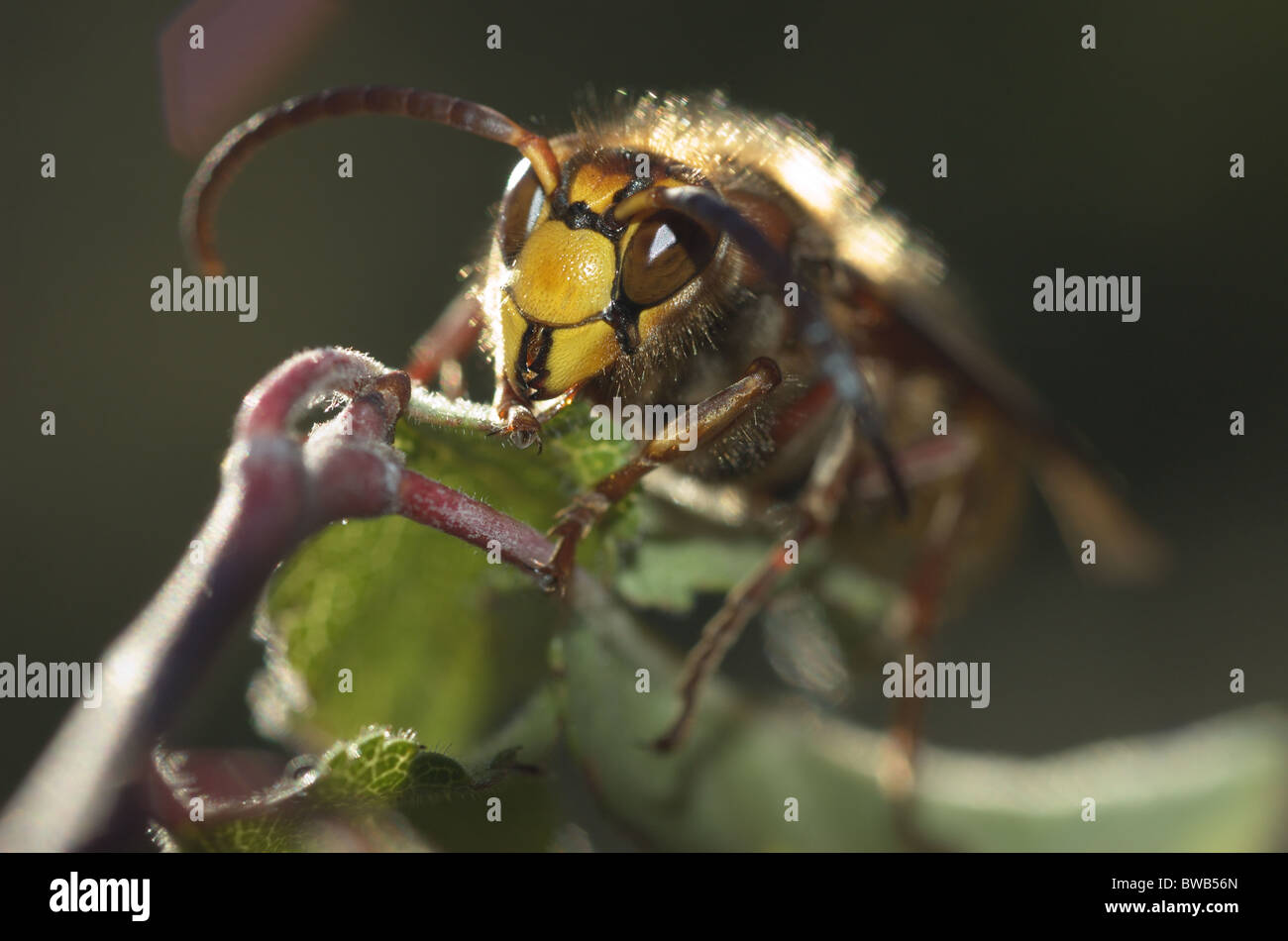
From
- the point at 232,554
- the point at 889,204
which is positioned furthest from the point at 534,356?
the point at 889,204

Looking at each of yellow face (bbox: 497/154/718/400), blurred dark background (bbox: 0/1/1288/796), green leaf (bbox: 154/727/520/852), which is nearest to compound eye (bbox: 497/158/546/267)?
yellow face (bbox: 497/154/718/400)

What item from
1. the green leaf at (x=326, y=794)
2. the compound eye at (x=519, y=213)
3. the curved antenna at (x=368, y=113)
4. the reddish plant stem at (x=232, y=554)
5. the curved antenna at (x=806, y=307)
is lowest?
the green leaf at (x=326, y=794)

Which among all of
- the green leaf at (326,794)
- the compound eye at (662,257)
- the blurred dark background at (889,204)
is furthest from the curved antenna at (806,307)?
the blurred dark background at (889,204)

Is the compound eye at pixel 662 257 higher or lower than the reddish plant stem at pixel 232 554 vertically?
higher

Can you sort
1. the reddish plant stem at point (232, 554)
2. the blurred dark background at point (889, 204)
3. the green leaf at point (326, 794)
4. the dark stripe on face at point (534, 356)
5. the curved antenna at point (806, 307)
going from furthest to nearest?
the blurred dark background at point (889, 204) < the dark stripe on face at point (534, 356) < the curved antenna at point (806, 307) < the green leaf at point (326, 794) < the reddish plant stem at point (232, 554)

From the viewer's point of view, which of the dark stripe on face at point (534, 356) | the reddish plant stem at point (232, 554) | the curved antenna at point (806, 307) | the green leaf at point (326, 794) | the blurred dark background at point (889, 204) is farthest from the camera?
the blurred dark background at point (889, 204)

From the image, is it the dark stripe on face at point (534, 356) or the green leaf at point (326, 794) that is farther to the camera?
the dark stripe on face at point (534, 356)

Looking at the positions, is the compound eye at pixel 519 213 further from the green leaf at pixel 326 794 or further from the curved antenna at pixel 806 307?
the green leaf at pixel 326 794
